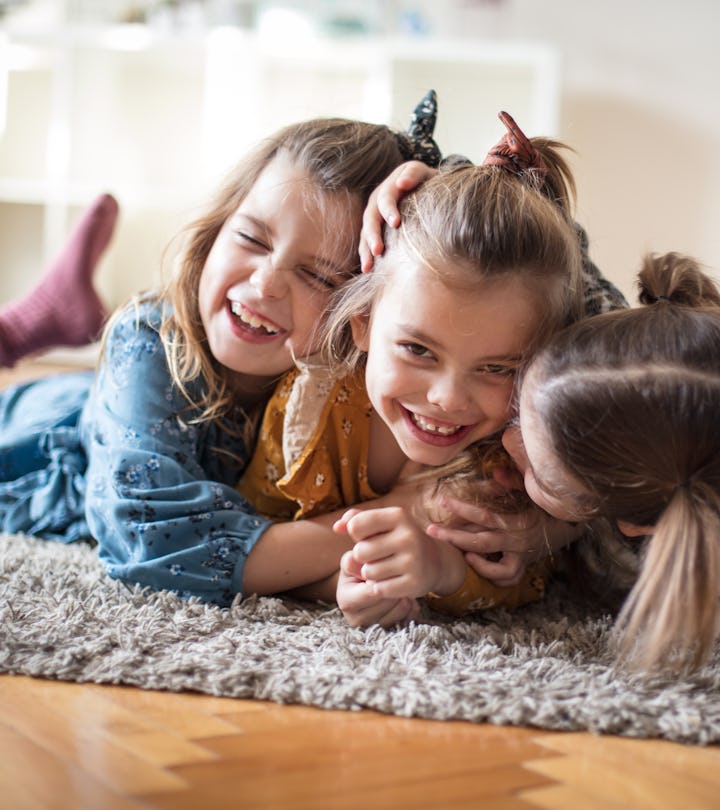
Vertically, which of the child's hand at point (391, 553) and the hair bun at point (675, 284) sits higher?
the hair bun at point (675, 284)

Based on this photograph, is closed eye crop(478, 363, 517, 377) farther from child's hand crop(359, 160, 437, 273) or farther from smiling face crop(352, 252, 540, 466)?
child's hand crop(359, 160, 437, 273)

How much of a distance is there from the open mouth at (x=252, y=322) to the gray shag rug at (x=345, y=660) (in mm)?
324

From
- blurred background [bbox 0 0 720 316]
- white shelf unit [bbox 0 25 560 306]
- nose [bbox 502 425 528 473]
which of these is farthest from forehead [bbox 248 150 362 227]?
blurred background [bbox 0 0 720 316]

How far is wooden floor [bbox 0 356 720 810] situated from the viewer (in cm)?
60

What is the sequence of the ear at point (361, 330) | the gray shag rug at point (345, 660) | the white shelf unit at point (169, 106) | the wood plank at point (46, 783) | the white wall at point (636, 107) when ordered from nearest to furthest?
the wood plank at point (46, 783) → the gray shag rug at point (345, 660) → the ear at point (361, 330) → the white shelf unit at point (169, 106) → the white wall at point (636, 107)

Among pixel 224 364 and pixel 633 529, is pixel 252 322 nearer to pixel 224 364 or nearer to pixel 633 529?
pixel 224 364

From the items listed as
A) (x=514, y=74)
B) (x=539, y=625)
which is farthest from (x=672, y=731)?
(x=514, y=74)

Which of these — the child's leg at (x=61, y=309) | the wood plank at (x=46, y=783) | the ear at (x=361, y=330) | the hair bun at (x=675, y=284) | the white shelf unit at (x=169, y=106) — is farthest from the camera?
→ the white shelf unit at (x=169, y=106)

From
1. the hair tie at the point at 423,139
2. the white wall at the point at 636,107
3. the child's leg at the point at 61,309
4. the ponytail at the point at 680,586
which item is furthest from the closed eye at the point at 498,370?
the white wall at the point at 636,107

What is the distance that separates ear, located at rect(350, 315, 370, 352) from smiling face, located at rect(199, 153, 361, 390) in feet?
0.20

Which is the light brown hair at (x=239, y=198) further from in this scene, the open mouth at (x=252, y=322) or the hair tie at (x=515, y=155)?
the hair tie at (x=515, y=155)

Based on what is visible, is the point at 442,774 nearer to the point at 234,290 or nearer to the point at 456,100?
the point at 234,290

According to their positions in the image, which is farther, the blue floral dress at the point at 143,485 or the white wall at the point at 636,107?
the white wall at the point at 636,107

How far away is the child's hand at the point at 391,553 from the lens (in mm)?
954
